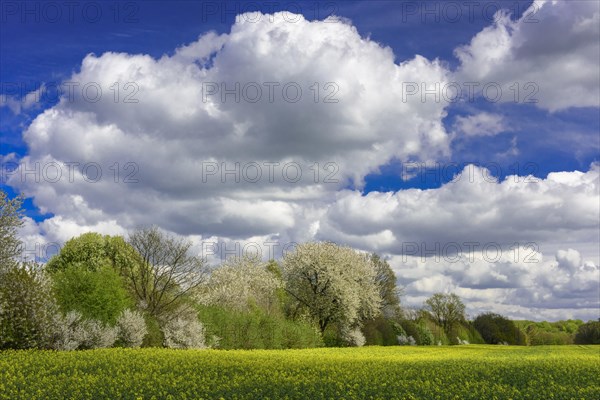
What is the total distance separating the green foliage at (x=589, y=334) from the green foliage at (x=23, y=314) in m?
72.3

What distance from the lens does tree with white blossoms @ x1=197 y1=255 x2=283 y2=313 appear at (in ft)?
171

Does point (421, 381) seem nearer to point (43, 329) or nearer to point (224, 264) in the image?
point (43, 329)

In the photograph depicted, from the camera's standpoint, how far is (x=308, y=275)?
189 ft

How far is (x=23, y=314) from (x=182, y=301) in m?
11.3

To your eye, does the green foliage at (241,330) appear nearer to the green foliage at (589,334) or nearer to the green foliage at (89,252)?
the green foliage at (89,252)

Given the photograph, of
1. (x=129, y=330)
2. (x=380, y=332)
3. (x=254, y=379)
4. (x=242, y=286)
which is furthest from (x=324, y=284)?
(x=254, y=379)

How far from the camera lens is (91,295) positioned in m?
33.5

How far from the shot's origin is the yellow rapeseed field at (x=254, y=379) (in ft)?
55.4

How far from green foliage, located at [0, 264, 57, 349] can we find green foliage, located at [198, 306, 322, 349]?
11.0 metres

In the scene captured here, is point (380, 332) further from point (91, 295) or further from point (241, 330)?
point (91, 295)

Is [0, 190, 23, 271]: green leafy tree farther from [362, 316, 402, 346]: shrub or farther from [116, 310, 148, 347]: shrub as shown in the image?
[362, 316, 402, 346]: shrub

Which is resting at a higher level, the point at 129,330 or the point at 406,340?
the point at 129,330

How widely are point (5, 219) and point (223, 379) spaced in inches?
634

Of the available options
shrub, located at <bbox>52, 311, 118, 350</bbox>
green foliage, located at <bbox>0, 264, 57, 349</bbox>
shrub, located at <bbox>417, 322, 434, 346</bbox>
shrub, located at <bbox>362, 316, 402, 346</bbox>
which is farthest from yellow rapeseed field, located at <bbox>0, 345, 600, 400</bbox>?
shrub, located at <bbox>417, 322, 434, 346</bbox>
